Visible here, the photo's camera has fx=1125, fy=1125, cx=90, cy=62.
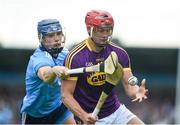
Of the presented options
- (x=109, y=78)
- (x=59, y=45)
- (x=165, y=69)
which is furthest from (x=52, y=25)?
(x=165, y=69)

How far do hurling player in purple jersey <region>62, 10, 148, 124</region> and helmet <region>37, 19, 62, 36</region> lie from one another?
464 mm

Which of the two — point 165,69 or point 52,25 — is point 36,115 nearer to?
point 52,25

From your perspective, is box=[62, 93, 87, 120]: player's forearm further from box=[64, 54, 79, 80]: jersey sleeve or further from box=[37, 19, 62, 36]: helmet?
box=[37, 19, 62, 36]: helmet

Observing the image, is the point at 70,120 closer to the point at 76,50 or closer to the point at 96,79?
the point at 96,79

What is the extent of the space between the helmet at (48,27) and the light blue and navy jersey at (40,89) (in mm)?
214

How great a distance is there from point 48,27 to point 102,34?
2.62ft

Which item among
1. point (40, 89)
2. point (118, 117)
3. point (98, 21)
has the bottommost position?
point (118, 117)

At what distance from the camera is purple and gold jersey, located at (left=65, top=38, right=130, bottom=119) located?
11531mm

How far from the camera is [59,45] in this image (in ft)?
39.1

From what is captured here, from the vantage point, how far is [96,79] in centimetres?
1167

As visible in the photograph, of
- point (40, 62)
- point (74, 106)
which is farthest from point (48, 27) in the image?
point (74, 106)

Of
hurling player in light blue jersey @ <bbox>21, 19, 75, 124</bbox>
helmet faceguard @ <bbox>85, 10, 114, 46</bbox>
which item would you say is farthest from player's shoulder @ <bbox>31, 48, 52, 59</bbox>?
helmet faceguard @ <bbox>85, 10, 114, 46</bbox>

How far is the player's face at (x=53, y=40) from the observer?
11961 mm

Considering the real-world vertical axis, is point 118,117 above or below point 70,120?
above
